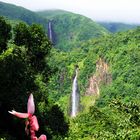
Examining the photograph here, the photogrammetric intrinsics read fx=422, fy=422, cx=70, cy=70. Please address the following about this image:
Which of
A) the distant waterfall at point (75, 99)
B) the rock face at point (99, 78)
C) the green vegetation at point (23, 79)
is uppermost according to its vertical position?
the green vegetation at point (23, 79)

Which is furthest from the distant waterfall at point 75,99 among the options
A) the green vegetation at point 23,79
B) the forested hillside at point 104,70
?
the green vegetation at point 23,79

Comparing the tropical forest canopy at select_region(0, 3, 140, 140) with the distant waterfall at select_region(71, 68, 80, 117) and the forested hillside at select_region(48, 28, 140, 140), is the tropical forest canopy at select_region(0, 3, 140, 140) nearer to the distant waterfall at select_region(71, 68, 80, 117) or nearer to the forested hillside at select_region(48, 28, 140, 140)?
the forested hillside at select_region(48, 28, 140, 140)

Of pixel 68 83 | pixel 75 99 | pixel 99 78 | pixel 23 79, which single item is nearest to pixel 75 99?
pixel 75 99

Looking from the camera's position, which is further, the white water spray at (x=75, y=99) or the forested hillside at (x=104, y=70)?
the forested hillside at (x=104, y=70)

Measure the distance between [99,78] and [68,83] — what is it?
1158 cm

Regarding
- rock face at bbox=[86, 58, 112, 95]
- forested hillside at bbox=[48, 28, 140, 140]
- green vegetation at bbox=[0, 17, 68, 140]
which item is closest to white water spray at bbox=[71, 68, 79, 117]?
forested hillside at bbox=[48, 28, 140, 140]

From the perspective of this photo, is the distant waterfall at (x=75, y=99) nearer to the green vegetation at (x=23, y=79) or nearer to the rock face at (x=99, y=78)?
the rock face at (x=99, y=78)

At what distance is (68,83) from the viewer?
145m

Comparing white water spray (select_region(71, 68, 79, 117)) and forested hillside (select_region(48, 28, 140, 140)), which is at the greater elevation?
forested hillside (select_region(48, 28, 140, 140))

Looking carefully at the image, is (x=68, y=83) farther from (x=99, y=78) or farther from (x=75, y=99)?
(x=75, y=99)

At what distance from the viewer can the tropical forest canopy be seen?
1945 centimetres

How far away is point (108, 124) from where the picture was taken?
61219 millimetres

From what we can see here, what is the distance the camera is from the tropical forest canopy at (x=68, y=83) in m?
19.5

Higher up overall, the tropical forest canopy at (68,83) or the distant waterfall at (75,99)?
the tropical forest canopy at (68,83)
